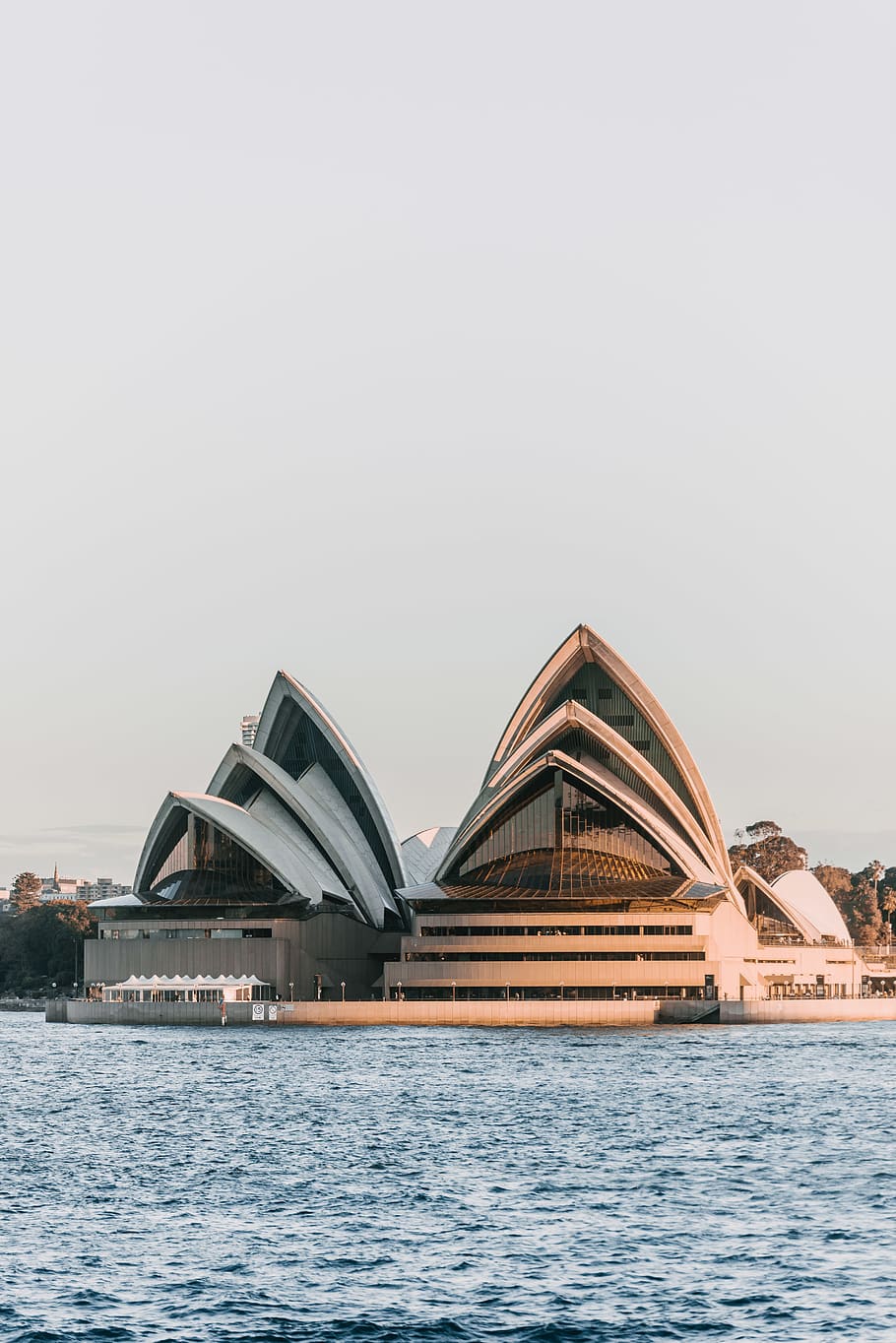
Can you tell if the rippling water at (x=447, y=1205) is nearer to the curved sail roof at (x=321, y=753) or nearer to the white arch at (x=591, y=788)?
the white arch at (x=591, y=788)

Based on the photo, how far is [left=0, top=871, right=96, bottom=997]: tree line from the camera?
550 ft

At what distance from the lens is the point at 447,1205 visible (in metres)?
40.2

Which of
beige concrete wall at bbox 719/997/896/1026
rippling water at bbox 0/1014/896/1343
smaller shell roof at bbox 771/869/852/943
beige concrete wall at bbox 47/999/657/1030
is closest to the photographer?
rippling water at bbox 0/1014/896/1343

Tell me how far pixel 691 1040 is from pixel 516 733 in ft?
109

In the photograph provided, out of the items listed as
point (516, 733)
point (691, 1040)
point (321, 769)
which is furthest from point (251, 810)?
point (691, 1040)

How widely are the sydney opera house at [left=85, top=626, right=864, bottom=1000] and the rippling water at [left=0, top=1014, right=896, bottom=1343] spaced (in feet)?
127

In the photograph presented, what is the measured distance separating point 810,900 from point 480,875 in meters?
51.5

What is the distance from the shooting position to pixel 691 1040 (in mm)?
95188

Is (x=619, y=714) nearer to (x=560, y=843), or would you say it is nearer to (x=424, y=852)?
(x=560, y=843)

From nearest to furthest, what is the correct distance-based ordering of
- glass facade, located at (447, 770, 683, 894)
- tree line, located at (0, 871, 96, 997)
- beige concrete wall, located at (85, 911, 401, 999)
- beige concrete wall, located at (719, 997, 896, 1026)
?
beige concrete wall, located at (719, 997, 896, 1026)
beige concrete wall, located at (85, 911, 401, 999)
glass facade, located at (447, 770, 683, 894)
tree line, located at (0, 871, 96, 997)

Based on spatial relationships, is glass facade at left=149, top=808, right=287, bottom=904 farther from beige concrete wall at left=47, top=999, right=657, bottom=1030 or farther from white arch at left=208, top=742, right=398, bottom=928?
beige concrete wall at left=47, top=999, right=657, bottom=1030

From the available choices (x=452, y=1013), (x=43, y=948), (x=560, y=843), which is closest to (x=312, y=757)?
(x=560, y=843)

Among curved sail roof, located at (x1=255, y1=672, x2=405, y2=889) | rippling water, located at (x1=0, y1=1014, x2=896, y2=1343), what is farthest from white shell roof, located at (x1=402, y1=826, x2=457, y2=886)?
rippling water, located at (x1=0, y1=1014, x2=896, y2=1343)

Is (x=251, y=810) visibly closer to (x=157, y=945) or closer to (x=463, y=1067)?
(x=157, y=945)
